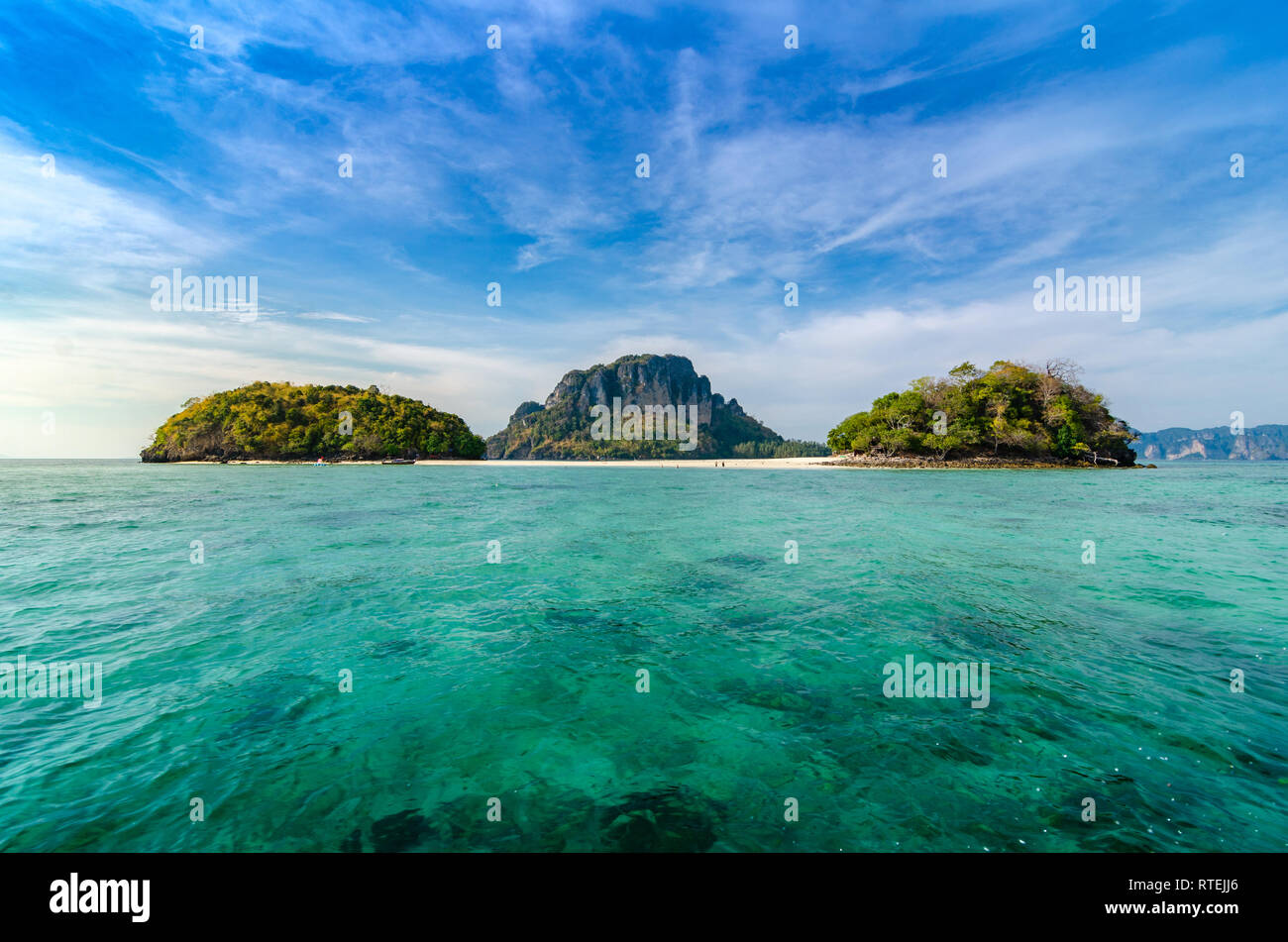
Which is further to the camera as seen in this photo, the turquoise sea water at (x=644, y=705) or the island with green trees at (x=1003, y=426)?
the island with green trees at (x=1003, y=426)

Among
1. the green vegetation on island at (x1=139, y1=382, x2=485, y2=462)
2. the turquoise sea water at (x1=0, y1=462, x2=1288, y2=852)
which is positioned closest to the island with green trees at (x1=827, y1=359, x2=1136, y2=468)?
the turquoise sea water at (x1=0, y1=462, x2=1288, y2=852)

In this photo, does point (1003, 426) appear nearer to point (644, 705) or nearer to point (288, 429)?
point (644, 705)

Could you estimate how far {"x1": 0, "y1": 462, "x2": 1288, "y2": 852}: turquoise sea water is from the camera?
16.8 ft

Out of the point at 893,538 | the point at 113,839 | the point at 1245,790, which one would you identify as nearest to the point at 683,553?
the point at 893,538

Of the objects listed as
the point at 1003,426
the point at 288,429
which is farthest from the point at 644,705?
the point at 288,429

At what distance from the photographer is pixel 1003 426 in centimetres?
9912

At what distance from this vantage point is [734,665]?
9102 millimetres

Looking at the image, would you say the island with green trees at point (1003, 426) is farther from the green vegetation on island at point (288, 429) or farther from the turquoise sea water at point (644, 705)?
the green vegetation on island at point (288, 429)

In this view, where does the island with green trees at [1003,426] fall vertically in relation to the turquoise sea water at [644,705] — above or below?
above

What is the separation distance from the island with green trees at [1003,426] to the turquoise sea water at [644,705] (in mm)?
93869

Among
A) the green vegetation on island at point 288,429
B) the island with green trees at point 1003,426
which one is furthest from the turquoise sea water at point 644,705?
the green vegetation on island at point 288,429

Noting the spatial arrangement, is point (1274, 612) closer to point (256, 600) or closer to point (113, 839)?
point (113, 839)

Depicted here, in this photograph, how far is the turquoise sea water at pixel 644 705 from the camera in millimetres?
5121
